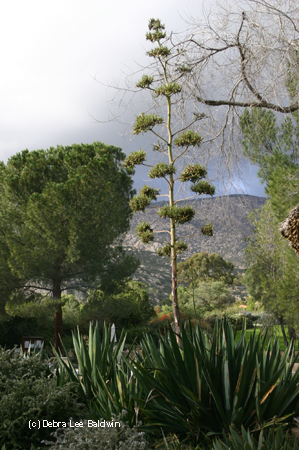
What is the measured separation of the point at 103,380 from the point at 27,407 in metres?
0.58

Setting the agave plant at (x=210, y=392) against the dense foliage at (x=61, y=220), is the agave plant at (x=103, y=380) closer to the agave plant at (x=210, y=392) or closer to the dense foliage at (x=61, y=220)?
the agave plant at (x=210, y=392)

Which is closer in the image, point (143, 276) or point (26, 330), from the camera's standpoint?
point (26, 330)

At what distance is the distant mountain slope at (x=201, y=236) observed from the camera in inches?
161

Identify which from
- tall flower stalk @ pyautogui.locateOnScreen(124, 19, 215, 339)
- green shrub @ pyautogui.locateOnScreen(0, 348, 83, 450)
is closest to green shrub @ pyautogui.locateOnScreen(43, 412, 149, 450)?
green shrub @ pyautogui.locateOnScreen(0, 348, 83, 450)

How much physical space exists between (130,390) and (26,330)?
45.0ft

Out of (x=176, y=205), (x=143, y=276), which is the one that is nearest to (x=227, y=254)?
(x=143, y=276)

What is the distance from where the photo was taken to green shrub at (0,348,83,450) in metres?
2.41

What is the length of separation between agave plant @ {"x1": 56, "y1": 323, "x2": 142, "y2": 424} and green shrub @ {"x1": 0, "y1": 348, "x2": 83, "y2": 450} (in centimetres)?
20

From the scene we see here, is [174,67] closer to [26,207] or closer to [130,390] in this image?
[130,390]

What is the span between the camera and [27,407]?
2559 mm

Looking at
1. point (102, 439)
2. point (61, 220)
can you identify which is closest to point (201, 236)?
point (61, 220)

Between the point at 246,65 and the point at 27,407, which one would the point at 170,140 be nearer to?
the point at 246,65

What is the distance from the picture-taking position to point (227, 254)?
5769cm

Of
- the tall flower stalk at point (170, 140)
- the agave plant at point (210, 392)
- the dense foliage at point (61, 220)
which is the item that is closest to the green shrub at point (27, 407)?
the agave plant at point (210, 392)
